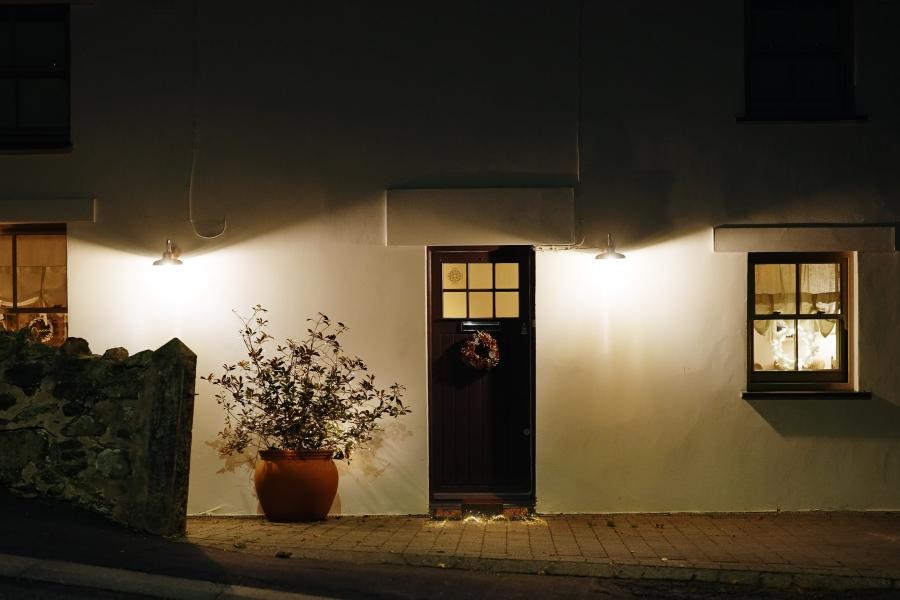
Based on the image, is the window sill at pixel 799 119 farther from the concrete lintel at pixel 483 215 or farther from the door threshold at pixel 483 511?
the door threshold at pixel 483 511

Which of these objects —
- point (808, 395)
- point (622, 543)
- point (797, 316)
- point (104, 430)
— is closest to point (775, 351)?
point (797, 316)

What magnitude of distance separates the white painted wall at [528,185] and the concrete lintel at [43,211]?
5.6 inches

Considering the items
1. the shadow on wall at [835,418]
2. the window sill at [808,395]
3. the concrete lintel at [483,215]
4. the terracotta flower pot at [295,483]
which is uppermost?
the concrete lintel at [483,215]

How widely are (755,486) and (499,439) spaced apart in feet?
7.77

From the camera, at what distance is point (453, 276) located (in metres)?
9.72

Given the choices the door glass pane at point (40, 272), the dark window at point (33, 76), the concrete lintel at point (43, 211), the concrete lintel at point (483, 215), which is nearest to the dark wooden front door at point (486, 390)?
the concrete lintel at point (483, 215)

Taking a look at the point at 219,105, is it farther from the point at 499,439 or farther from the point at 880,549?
the point at 880,549

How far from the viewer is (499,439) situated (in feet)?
31.7

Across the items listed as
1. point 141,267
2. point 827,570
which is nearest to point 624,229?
point 827,570

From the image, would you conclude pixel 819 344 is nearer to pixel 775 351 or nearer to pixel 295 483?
pixel 775 351

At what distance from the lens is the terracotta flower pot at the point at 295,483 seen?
8938 millimetres

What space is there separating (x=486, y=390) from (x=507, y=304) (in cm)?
82

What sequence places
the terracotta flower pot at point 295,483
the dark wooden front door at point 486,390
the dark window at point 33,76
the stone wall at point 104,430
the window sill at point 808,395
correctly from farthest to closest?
the dark window at point 33,76 < the dark wooden front door at point 486,390 < the window sill at point 808,395 < the terracotta flower pot at point 295,483 < the stone wall at point 104,430

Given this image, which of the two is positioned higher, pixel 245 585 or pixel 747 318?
pixel 747 318
